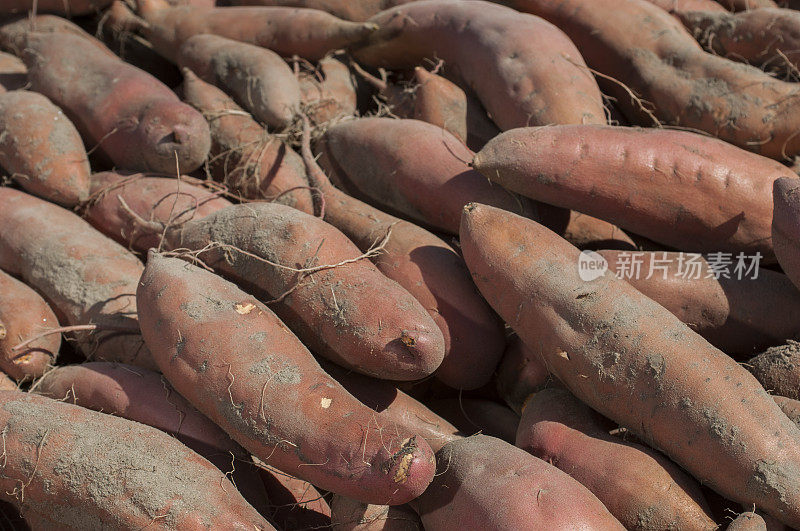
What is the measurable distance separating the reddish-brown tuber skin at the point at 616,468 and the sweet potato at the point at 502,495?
0.08 m

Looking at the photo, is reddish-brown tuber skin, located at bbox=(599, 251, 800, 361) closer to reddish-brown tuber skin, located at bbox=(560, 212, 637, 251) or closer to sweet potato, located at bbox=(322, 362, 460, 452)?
reddish-brown tuber skin, located at bbox=(560, 212, 637, 251)

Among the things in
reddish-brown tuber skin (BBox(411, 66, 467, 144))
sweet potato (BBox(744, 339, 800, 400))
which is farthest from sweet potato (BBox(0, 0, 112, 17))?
sweet potato (BBox(744, 339, 800, 400))

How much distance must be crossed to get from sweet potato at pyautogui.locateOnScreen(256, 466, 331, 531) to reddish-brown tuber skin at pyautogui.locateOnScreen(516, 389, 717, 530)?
0.53 meters

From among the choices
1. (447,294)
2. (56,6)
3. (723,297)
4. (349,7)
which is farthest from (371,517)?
(56,6)

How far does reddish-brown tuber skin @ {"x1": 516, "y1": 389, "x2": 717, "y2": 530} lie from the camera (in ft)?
5.36

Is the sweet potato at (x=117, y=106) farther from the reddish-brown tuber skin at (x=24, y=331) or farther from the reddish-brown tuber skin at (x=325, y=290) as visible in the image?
the reddish-brown tuber skin at (x=24, y=331)

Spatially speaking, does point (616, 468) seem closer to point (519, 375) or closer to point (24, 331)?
point (519, 375)

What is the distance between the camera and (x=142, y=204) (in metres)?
2.40

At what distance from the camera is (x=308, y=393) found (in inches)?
67.6

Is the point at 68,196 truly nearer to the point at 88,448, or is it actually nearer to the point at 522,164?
the point at 88,448

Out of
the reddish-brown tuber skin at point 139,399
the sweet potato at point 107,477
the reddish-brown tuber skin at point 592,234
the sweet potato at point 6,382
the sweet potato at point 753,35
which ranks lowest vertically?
the sweet potato at point 6,382

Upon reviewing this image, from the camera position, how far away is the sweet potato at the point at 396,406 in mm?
1902

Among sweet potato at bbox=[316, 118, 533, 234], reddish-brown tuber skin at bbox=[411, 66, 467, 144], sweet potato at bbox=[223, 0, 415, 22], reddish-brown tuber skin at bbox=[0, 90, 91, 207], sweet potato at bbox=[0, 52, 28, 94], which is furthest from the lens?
sweet potato at bbox=[223, 0, 415, 22]

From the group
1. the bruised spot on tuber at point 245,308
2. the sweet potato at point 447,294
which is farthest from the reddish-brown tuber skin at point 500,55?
the bruised spot on tuber at point 245,308
